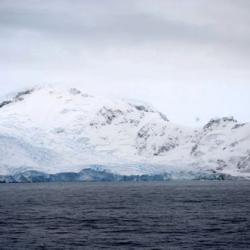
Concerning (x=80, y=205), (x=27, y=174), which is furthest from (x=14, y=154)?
(x=80, y=205)

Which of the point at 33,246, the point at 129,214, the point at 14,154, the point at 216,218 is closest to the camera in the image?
the point at 33,246

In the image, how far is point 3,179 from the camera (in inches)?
7426

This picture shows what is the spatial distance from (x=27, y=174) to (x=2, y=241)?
135m

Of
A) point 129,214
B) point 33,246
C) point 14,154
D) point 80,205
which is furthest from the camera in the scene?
point 14,154

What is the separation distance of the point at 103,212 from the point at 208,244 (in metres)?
31.2

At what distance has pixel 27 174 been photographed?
189m

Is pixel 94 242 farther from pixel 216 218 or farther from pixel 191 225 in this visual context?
pixel 216 218

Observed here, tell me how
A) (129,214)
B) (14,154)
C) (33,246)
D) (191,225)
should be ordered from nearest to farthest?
(33,246) → (191,225) → (129,214) → (14,154)

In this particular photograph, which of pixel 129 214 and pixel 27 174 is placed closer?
pixel 129 214

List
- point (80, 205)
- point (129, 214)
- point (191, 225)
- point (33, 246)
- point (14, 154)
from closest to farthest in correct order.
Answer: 1. point (33, 246)
2. point (191, 225)
3. point (129, 214)
4. point (80, 205)
5. point (14, 154)

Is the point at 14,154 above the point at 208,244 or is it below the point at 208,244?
above

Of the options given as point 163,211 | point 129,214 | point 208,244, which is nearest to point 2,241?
point 208,244

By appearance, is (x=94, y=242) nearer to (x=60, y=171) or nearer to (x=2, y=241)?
(x=2, y=241)

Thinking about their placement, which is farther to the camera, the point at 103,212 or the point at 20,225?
the point at 103,212
